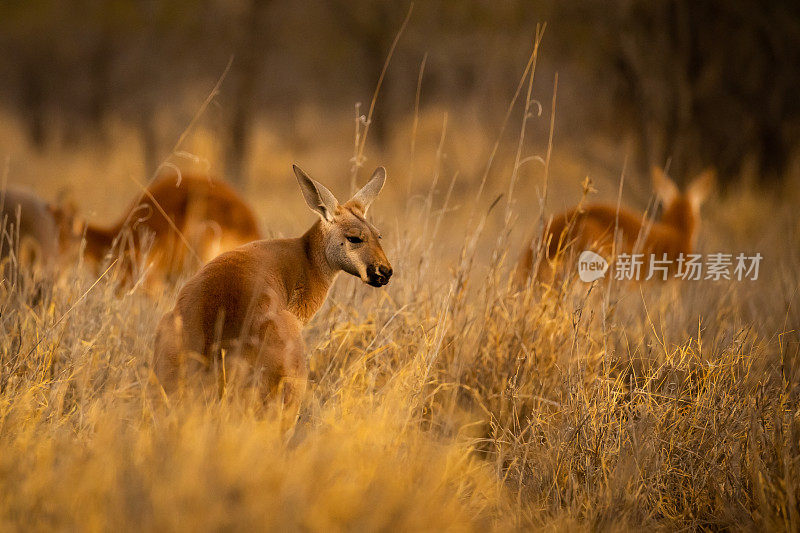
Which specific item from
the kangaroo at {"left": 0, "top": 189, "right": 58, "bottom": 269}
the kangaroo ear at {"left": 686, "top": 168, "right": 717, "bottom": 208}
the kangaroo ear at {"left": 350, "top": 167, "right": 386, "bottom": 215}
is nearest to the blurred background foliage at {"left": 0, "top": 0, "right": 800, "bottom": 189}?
the kangaroo ear at {"left": 686, "top": 168, "right": 717, "bottom": 208}

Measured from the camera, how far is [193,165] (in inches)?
A: 395

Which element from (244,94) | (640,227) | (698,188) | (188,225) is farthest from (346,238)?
(244,94)

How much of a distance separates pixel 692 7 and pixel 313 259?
6.88 meters

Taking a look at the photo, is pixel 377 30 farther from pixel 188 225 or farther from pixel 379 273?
pixel 379 273

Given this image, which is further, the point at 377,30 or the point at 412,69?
the point at 412,69

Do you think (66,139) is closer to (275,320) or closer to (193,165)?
(193,165)

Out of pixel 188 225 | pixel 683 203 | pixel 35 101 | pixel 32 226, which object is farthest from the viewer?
pixel 35 101

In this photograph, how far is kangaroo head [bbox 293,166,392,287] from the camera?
291 centimetres

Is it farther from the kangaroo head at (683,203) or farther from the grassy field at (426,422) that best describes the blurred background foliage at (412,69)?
the grassy field at (426,422)

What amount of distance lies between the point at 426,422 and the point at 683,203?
3503 mm

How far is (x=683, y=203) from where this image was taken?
580 cm

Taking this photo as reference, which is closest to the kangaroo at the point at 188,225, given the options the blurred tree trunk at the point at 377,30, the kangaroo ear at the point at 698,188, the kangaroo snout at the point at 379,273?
the kangaroo snout at the point at 379,273

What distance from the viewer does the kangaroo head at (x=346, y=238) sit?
291cm

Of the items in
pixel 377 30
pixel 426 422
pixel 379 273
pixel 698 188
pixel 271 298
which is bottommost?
pixel 426 422
